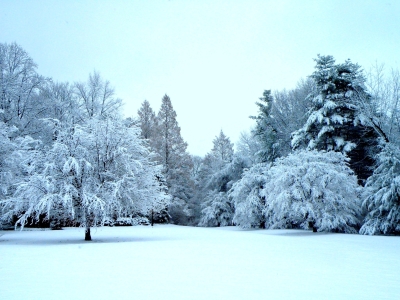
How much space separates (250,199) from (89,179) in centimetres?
1310

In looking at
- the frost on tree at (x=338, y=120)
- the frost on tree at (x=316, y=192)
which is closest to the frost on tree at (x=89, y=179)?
the frost on tree at (x=316, y=192)

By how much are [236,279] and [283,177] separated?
13.7 meters

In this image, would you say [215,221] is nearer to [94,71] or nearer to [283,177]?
[283,177]

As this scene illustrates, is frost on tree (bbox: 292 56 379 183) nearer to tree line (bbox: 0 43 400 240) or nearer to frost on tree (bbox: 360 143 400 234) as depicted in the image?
tree line (bbox: 0 43 400 240)

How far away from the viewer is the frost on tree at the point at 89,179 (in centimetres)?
1362

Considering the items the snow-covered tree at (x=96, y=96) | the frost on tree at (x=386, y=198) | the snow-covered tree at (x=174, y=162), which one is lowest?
the frost on tree at (x=386, y=198)

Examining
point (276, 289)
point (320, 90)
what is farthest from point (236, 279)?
point (320, 90)

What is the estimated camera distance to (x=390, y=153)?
1872 cm

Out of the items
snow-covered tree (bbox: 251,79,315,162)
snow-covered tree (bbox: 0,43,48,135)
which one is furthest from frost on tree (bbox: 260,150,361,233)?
snow-covered tree (bbox: 0,43,48,135)

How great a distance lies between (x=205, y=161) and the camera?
127 ft

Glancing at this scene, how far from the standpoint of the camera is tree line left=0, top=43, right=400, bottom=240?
14.7 metres

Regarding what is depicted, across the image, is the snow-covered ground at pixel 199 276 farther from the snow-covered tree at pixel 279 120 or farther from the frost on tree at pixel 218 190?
the frost on tree at pixel 218 190

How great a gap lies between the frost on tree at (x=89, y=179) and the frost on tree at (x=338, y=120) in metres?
13.9

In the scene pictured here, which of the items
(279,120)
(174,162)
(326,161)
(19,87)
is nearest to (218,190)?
(174,162)
